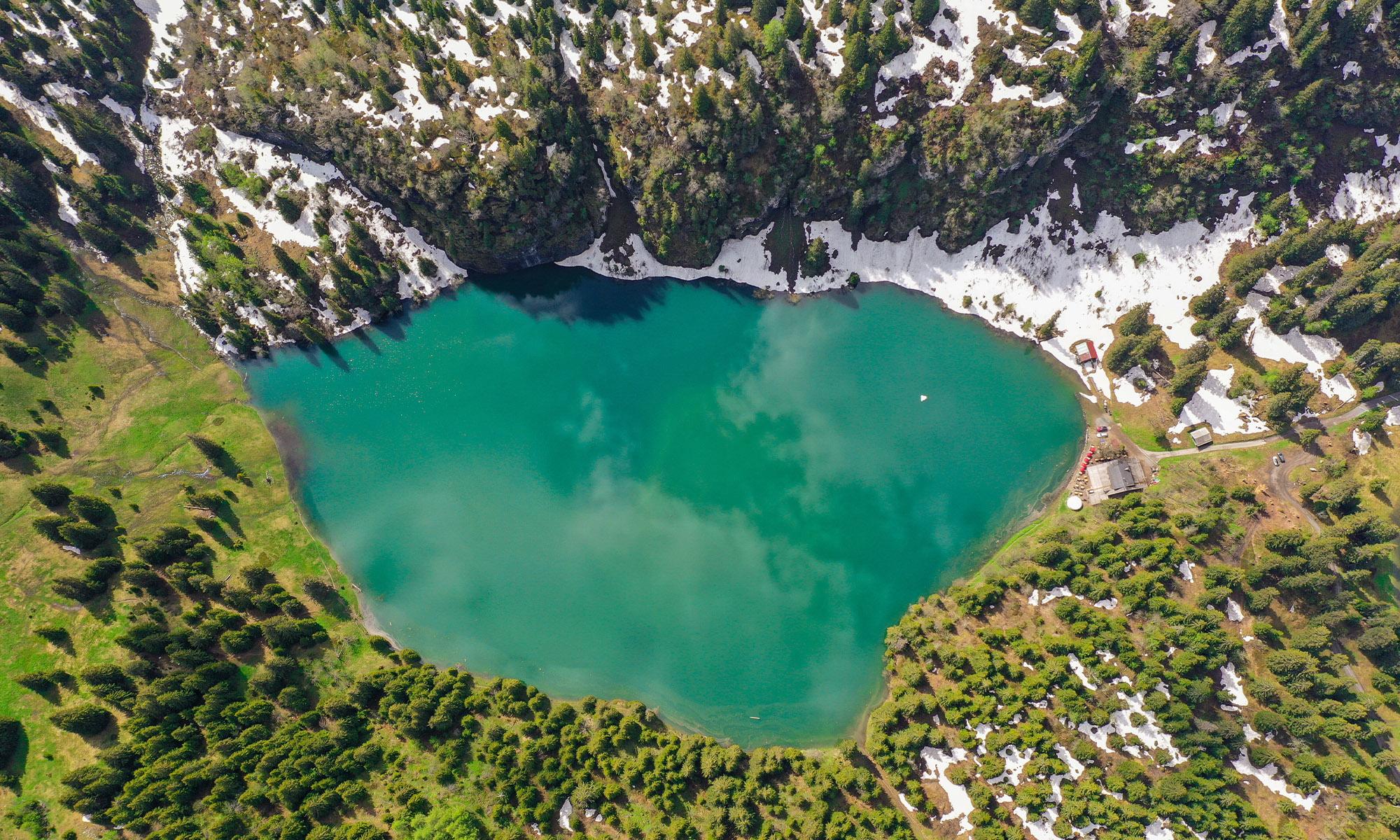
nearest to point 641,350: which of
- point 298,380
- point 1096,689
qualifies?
point 298,380

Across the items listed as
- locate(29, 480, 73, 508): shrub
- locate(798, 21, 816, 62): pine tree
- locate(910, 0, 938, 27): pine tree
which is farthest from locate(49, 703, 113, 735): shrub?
locate(910, 0, 938, 27): pine tree

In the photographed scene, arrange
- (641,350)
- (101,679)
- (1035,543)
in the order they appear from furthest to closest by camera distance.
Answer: (641,350)
(1035,543)
(101,679)

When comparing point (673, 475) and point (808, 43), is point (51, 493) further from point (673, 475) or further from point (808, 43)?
point (808, 43)

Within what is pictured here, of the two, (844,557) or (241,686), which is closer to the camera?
(241,686)

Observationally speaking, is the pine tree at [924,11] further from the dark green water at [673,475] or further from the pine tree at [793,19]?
the dark green water at [673,475]

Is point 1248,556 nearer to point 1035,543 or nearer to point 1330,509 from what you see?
point 1330,509

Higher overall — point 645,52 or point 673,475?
point 645,52

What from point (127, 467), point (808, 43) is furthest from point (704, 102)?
point (127, 467)
